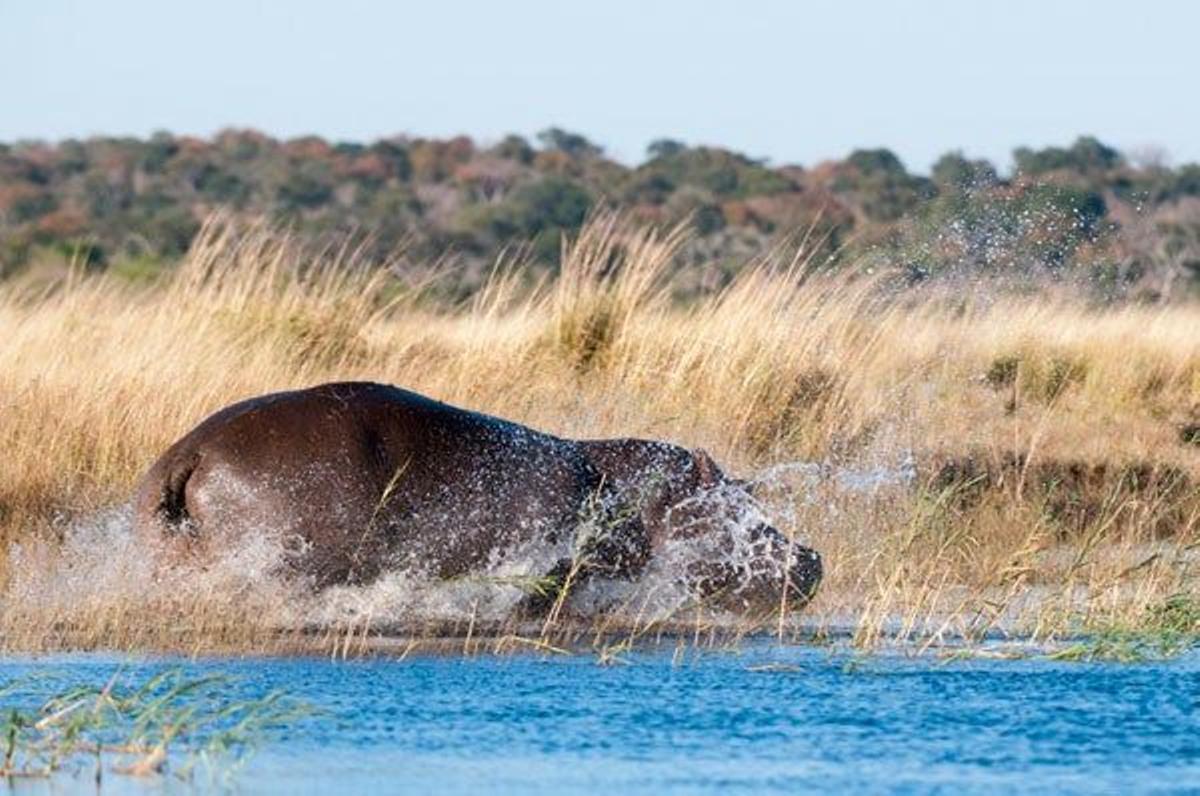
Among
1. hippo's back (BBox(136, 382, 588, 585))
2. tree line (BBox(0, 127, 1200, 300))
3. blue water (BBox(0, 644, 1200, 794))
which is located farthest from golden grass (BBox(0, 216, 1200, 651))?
tree line (BBox(0, 127, 1200, 300))

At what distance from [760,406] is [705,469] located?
9.65ft

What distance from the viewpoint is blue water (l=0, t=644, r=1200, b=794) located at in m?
5.62

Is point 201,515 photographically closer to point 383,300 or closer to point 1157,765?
point 1157,765

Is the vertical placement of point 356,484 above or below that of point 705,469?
below

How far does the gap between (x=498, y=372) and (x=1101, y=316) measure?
7.92 m

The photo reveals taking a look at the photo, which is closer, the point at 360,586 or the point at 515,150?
the point at 360,586

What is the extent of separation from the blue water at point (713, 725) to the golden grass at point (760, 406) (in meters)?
0.48

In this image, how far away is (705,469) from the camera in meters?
8.87

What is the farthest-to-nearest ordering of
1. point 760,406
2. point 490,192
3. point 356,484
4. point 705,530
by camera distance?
point 490,192 → point 760,406 → point 705,530 → point 356,484

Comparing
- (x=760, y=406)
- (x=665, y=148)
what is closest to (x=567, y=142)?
(x=665, y=148)

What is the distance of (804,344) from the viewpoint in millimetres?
12398

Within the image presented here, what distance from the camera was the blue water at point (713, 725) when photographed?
221 inches

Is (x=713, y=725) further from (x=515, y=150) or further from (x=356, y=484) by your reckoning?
(x=515, y=150)

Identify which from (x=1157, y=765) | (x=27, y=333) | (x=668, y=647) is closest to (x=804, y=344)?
(x=27, y=333)
